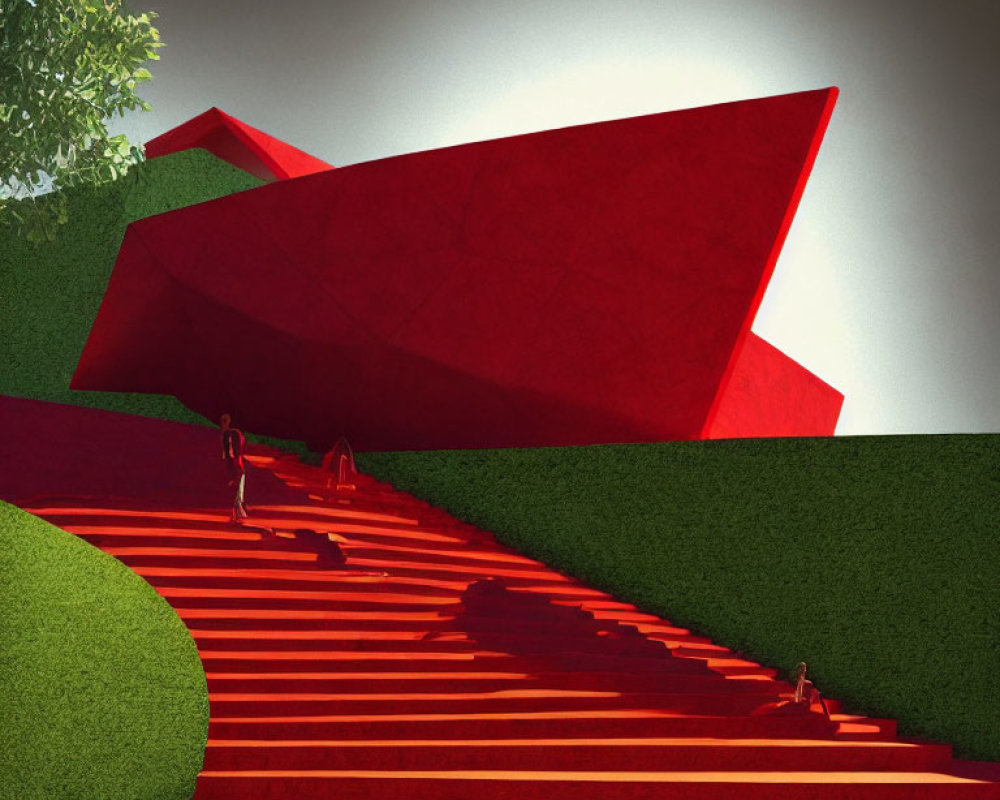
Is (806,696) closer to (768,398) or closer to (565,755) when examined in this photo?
(565,755)

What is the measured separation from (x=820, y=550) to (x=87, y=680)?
17.3 feet

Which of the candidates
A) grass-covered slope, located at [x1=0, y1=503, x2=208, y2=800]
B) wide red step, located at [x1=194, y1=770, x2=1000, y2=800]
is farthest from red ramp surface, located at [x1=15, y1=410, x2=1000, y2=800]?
grass-covered slope, located at [x1=0, y1=503, x2=208, y2=800]

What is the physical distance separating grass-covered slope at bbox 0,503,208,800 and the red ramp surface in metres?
0.72

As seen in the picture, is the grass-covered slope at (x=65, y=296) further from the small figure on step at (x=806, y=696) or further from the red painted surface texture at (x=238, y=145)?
the small figure on step at (x=806, y=696)

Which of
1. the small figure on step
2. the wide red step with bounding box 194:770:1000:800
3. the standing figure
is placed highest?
the standing figure

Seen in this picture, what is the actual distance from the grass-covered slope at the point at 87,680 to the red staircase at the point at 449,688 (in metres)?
0.72

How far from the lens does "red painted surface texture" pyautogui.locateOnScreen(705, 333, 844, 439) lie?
14.0m

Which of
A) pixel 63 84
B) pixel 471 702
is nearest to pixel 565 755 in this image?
pixel 471 702

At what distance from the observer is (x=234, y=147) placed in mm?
16609

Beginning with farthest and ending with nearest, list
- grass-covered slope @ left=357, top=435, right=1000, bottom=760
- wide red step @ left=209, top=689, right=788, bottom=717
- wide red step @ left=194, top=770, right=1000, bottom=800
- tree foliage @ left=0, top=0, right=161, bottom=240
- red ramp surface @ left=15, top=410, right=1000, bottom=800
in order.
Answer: tree foliage @ left=0, top=0, right=161, bottom=240
grass-covered slope @ left=357, top=435, right=1000, bottom=760
wide red step @ left=209, top=689, right=788, bottom=717
red ramp surface @ left=15, top=410, right=1000, bottom=800
wide red step @ left=194, top=770, right=1000, bottom=800

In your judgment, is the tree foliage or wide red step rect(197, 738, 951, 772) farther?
the tree foliage

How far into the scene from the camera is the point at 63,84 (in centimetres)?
864

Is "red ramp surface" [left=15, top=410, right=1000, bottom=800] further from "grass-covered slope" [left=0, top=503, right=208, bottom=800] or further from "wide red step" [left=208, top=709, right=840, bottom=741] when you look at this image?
"grass-covered slope" [left=0, top=503, right=208, bottom=800]

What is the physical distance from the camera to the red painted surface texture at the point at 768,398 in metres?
14.0
